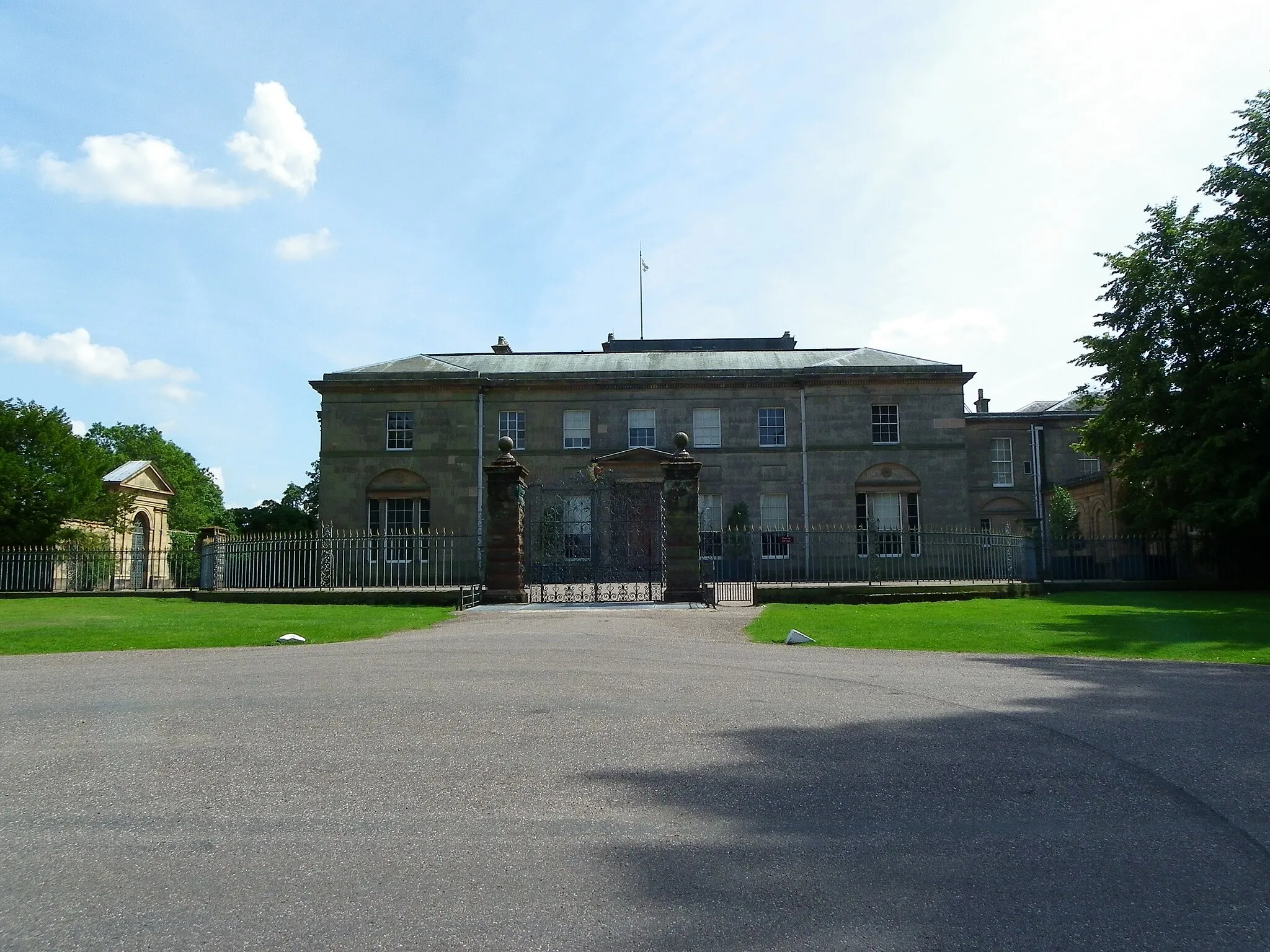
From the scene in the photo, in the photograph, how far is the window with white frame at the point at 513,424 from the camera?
34.7 metres

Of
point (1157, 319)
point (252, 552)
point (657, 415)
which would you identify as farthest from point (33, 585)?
point (1157, 319)

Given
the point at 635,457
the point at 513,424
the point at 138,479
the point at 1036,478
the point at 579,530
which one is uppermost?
the point at 513,424

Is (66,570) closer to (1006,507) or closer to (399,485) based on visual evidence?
(399,485)

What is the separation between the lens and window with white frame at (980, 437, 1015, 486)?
138ft

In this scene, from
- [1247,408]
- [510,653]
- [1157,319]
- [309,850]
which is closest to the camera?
[309,850]

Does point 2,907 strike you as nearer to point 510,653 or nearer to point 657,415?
point 510,653

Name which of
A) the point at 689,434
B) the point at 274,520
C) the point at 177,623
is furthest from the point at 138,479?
the point at 177,623

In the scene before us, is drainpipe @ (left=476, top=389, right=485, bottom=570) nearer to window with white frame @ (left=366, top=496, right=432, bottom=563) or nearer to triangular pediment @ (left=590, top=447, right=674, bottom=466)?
window with white frame @ (left=366, top=496, right=432, bottom=563)

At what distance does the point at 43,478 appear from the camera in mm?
31266

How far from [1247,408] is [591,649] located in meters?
20.2

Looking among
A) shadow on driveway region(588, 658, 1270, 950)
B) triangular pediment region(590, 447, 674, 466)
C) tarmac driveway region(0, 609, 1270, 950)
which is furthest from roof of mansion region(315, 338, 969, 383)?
shadow on driveway region(588, 658, 1270, 950)

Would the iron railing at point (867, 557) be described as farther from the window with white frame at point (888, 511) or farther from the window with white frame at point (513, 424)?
the window with white frame at point (513, 424)

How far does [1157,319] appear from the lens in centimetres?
2694

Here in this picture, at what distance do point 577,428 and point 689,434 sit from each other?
4009 mm
